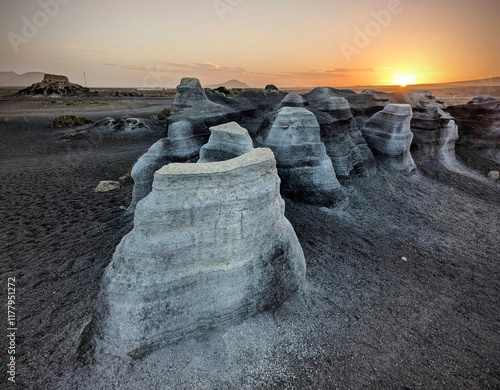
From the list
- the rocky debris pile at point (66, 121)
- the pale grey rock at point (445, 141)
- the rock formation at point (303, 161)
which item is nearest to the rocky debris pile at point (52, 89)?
the rocky debris pile at point (66, 121)

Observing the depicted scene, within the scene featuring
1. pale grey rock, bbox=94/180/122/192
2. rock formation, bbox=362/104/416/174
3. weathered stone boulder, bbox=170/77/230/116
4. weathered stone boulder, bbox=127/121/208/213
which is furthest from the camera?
rock formation, bbox=362/104/416/174

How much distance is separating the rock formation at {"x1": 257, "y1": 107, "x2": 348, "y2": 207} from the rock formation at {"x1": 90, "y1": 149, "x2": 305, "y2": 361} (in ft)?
14.4

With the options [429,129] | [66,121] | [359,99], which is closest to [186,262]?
[359,99]

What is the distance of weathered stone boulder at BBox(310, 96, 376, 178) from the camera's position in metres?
9.80

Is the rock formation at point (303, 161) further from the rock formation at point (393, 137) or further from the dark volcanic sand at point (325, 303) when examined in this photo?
the rock formation at point (393, 137)

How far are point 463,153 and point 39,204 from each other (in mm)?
20521

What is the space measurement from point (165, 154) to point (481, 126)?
59.8 feet

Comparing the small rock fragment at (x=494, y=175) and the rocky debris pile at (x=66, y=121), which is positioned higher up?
the rocky debris pile at (x=66, y=121)

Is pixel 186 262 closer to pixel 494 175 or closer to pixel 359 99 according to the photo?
pixel 359 99

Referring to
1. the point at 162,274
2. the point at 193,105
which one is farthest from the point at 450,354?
the point at 193,105

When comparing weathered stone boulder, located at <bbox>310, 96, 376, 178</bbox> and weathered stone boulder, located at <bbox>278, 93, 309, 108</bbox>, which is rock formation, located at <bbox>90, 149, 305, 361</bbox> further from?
weathered stone boulder, located at <bbox>278, 93, 309, 108</bbox>

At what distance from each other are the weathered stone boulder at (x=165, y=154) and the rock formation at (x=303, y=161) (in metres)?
2.51

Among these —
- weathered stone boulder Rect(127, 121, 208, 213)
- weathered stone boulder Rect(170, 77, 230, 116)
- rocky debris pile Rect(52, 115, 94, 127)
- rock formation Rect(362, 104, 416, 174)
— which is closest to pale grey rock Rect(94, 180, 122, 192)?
weathered stone boulder Rect(127, 121, 208, 213)

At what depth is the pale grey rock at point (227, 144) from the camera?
5863mm
